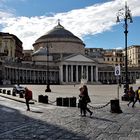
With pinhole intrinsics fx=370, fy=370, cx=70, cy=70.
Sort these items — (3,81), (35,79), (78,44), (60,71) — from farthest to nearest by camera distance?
(78,44), (60,71), (35,79), (3,81)

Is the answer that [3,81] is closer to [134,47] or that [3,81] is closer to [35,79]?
[35,79]

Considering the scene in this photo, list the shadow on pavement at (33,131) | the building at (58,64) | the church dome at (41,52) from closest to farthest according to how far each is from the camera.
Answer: the shadow on pavement at (33,131)
the building at (58,64)
the church dome at (41,52)

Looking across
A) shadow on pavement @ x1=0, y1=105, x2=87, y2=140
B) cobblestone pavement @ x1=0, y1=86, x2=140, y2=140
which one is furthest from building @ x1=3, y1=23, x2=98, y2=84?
shadow on pavement @ x1=0, y1=105, x2=87, y2=140

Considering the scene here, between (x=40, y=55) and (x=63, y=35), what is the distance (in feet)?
51.6

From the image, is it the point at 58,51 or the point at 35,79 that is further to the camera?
the point at 58,51

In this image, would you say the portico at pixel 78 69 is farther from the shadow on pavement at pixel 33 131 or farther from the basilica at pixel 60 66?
the shadow on pavement at pixel 33 131

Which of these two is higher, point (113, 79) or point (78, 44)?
point (78, 44)

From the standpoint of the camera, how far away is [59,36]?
174 m

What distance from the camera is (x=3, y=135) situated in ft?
48.5

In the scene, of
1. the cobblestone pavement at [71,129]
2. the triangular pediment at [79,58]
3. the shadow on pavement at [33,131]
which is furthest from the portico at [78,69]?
the shadow on pavement at [33,131]

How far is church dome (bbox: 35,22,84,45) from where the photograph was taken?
569 ft

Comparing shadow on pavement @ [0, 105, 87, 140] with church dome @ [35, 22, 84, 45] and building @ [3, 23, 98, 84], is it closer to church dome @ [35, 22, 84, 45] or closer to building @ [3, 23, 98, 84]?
building @ [3, 23, 98, 84]

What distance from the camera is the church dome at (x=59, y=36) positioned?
17350 centimetres

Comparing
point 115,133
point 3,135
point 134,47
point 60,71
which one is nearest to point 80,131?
point 115,133
